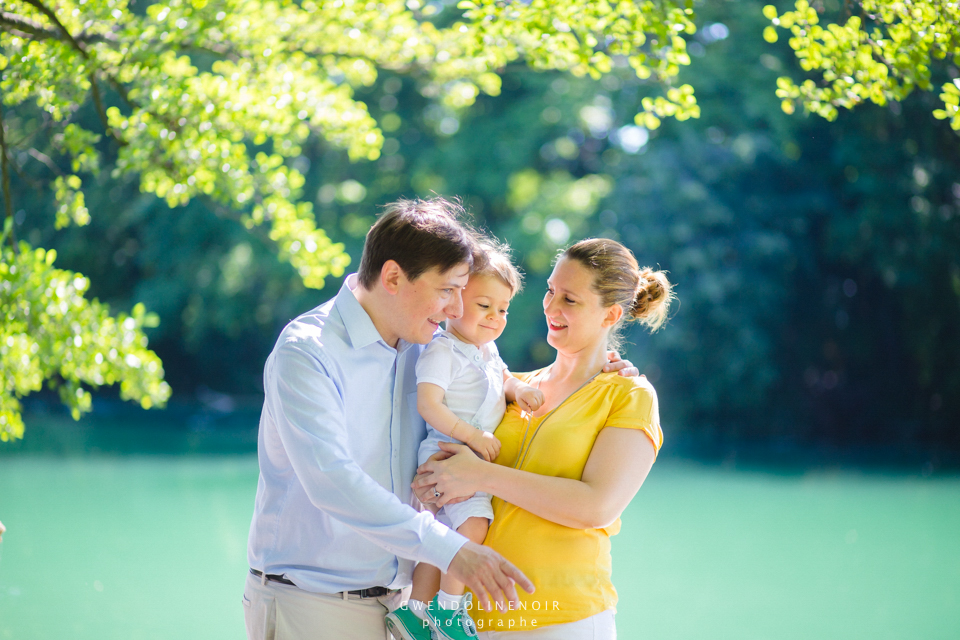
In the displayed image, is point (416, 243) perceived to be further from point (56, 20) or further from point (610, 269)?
point (56, 20)

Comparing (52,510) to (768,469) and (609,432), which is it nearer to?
(609,432)

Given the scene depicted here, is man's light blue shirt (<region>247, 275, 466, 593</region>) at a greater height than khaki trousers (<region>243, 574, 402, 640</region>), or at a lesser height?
greater

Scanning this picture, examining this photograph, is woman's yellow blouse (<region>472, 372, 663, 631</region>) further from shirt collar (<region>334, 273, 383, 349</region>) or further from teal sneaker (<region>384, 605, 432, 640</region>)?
shirt collar (<region>334, 273, 383, 349</region>)

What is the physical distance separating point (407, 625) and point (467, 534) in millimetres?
304

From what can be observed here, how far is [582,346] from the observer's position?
270 centimetres

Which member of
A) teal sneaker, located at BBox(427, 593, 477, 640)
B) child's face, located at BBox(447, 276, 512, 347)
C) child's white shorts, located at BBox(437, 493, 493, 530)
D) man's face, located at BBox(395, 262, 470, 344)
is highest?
man's face, located at BBox(395, 262, 470, 344)

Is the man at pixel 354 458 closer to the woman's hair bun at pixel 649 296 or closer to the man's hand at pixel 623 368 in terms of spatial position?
the man's hand at pixel 623 368

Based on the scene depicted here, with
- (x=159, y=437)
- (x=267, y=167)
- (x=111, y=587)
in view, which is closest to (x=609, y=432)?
(x=267, y=167)

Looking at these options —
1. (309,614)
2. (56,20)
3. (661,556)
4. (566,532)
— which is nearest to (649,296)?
(566,532)

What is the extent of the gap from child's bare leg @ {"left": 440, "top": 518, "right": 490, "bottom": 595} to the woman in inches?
1.5

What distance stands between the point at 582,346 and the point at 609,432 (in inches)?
14.6

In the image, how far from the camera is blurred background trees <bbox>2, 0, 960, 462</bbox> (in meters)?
13.6

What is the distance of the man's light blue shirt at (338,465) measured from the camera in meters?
2.13

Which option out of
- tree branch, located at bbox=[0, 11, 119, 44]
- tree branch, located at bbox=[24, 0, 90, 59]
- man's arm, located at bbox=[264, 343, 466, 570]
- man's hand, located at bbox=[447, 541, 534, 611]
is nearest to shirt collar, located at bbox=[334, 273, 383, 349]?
man's arm, located at bbox=[264, 343, 466, 570]
